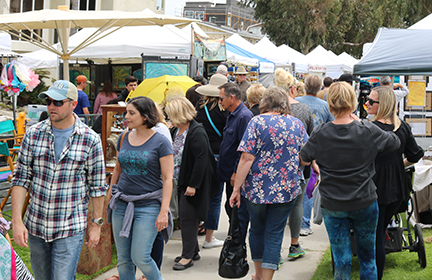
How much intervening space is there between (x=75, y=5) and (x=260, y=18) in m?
19.0

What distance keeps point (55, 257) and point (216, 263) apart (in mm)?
2484

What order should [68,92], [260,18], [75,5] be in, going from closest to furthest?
[68,92] < [75,5] < [260,18]

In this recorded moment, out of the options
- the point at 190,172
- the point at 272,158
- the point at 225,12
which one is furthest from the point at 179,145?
the point at 225,12

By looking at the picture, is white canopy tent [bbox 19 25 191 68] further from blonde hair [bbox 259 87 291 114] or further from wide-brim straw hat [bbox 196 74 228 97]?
blonde hair [bbox 259 87 291 114]

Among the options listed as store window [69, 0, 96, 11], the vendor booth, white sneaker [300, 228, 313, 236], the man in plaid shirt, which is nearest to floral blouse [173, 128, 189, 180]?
the man in plaid shirt

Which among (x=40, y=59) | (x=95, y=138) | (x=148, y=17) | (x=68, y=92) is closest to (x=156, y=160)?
(x=95, y=138)

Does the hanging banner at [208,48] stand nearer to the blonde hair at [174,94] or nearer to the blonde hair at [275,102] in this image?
the blonde hair at [174,94]

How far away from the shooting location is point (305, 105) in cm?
589

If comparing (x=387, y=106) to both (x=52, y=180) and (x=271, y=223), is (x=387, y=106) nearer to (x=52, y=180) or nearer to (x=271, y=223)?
(x=271, y=223)

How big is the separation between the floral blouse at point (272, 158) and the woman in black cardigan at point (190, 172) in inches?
32.7

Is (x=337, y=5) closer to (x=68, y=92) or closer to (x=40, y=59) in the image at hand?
(x=40, y=59)

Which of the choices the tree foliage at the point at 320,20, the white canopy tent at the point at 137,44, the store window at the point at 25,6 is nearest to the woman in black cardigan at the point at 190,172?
the white canopy tent at the point at 137,44

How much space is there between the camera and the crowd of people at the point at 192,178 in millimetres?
3258

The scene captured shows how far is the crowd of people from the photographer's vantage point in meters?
3.26
